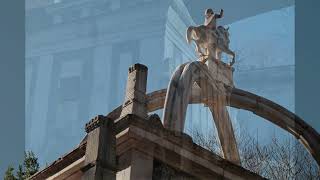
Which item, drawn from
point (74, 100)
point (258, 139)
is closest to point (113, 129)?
point (74, 100)

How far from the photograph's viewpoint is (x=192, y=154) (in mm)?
9641

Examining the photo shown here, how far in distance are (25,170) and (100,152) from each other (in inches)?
374

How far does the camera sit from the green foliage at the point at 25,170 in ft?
57.2

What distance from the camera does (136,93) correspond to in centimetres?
1001

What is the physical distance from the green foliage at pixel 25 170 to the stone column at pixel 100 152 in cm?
803

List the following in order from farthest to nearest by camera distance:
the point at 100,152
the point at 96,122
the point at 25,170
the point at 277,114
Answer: the point at 25,170 < the point at 277,114 < the point at 96,122 < the point at 100,152

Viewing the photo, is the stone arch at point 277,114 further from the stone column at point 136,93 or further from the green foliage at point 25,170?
the green foliage at point 25,170

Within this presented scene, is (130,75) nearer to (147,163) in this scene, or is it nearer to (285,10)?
(147,163)

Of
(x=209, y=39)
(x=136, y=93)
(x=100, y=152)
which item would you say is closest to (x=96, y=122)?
(x=100, y=152)

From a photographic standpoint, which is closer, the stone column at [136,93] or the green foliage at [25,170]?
the stone column at [136,93]

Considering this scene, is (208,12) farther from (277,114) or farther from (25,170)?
(25,170)

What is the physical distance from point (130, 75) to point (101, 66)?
236cm

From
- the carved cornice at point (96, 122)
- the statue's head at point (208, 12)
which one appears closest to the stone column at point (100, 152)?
the carved cornice at point (96, 122)
